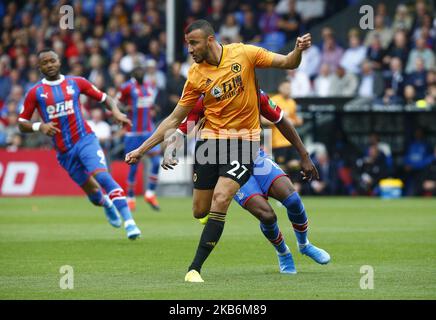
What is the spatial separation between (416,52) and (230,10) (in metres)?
6.23

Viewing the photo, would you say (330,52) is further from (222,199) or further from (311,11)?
(222,199)

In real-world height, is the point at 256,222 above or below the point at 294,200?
below

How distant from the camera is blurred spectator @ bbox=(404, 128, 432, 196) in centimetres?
2461

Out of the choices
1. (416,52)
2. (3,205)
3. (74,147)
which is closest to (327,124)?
(416,52)

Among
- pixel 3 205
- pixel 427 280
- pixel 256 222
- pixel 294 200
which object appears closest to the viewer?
pixel 427 280

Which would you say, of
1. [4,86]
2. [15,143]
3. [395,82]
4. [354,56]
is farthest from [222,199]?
[4,86]

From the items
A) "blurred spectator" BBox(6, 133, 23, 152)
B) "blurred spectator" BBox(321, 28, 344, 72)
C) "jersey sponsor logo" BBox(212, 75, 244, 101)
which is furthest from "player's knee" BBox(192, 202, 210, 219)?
"blurred spectator" BBox(6, 133, 23, 152)

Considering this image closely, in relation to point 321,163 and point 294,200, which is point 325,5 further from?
point 294,200

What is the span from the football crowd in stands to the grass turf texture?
13.4ft

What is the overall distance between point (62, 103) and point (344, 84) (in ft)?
37.6

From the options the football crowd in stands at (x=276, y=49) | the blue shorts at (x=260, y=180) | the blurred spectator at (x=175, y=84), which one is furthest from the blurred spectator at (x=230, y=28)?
the blue shorts at (x=260, y=180)

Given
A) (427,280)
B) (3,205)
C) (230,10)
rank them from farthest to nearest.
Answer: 1. (230,10)
2. (3,205)
3. (427,280)

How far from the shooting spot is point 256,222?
1762cm

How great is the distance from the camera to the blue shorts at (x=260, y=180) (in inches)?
419
